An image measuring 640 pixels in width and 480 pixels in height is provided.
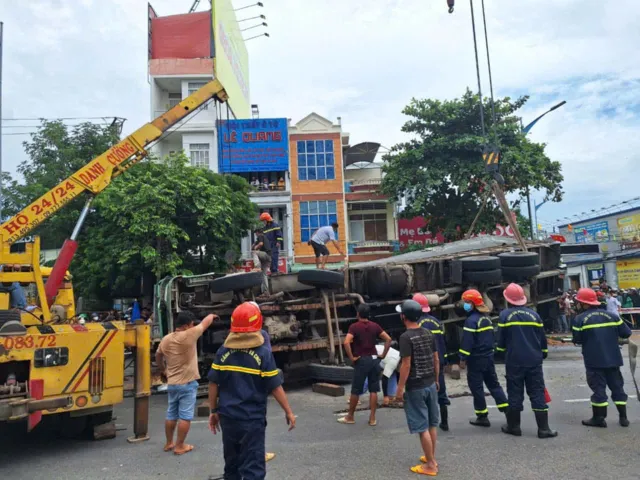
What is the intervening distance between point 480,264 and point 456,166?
12.2 m

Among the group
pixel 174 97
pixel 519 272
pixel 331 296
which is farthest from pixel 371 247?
pixel 331 296

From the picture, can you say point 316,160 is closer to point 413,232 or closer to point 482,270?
point 413,232

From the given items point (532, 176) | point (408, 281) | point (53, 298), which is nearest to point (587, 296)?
point (408, 281)

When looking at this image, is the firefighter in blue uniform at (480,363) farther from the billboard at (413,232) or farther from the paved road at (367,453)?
the billboard at (413,232)

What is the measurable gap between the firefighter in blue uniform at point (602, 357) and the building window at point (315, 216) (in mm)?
20729

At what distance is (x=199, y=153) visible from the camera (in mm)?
25969

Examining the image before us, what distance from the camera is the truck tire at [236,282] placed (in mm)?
8562

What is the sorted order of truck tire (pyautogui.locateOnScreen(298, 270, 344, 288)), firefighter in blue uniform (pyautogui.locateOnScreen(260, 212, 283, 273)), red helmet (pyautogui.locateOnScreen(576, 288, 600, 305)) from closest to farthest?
1. red helmet (pyautogui.locateOnScreen(576, 288, 600, 305))
2. truck tire (pyautogui.locateOnScreen(298, 270, 344, 288))
3. firefighter in blue uniform (pyautogui.locateOnScreen(260, 212, 283, 273))

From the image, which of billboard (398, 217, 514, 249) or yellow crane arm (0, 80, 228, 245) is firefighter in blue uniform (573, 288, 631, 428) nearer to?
yellow crane arm (0, 80, 228, 245)

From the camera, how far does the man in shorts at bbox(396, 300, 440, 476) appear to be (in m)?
4.67

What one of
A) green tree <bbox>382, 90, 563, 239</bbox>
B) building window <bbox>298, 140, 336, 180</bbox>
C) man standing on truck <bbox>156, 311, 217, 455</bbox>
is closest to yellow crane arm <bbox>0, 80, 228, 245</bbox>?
man standing on truck <bbox>156, 311, 217, 455</bbox>

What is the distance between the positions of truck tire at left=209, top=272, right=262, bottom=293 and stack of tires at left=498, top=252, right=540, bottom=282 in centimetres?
522

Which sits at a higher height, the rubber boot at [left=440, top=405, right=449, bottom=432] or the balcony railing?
the balcony railing

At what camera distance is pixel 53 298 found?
27.9 ft
